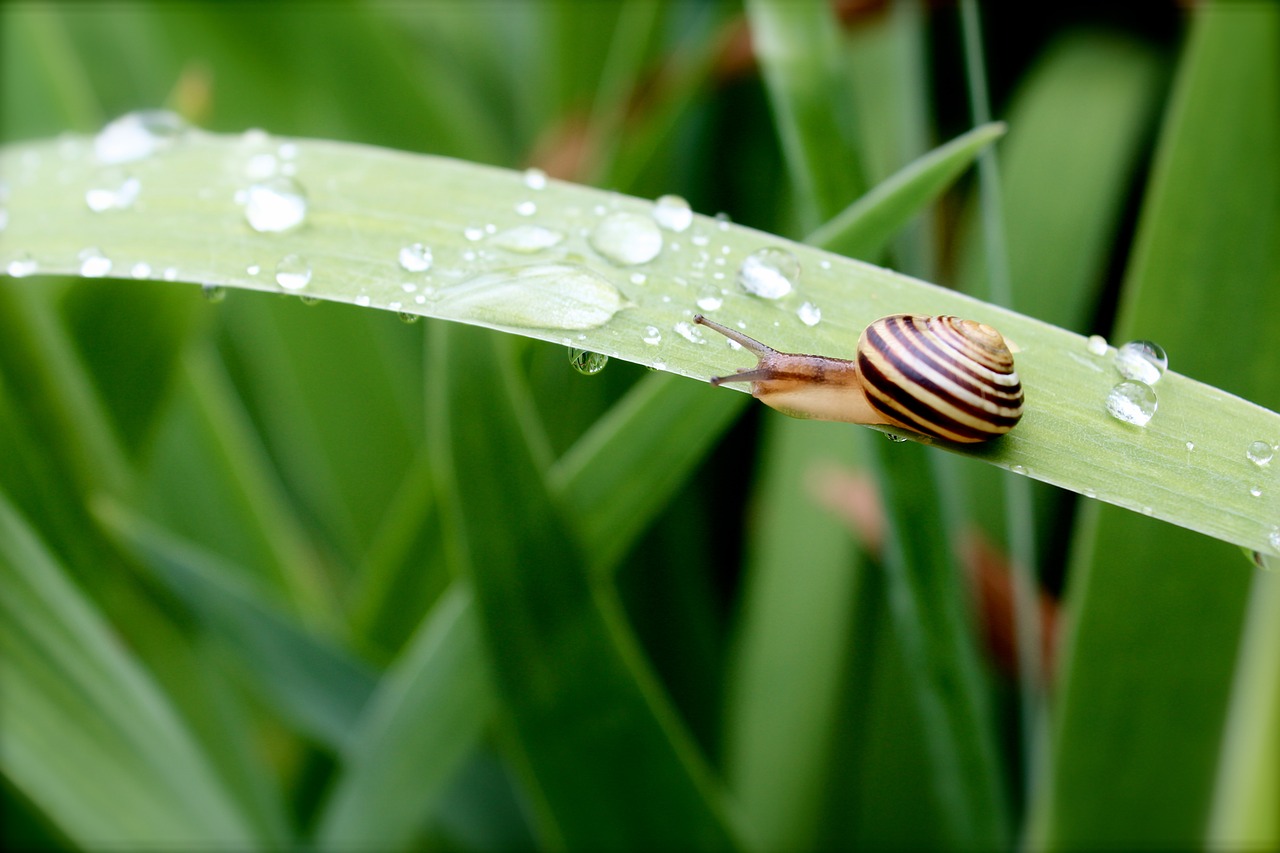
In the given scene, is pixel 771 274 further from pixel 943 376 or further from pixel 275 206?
pixel 275 206

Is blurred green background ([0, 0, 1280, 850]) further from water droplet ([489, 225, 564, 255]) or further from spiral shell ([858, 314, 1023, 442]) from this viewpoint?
spiral shell ([858, 314, 1023, 442])

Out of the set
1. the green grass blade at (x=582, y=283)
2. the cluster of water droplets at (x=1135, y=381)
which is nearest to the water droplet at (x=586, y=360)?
the green grass blade at (x=582, y=283)

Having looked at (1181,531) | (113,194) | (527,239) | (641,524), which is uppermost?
(113,194)

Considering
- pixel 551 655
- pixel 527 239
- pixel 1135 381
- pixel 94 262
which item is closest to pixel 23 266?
pixel 94 262

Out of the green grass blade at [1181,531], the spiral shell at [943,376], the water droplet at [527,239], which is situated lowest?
the green grass blade at [1181,531]

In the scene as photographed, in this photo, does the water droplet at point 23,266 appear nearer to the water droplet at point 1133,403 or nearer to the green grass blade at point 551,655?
the green grass blade at point 551,655

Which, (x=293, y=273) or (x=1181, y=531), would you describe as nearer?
(x=293, y=273)

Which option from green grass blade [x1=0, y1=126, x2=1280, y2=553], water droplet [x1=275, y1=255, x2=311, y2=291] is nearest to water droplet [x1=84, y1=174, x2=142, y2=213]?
green grass blade [x1=0, y1=126, x2=1280, y2=553]
